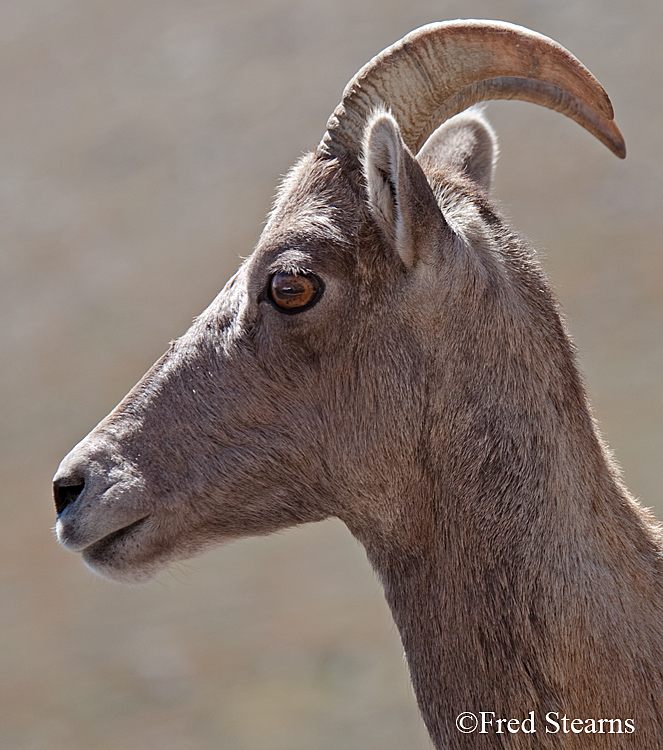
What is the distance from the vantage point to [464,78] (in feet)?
14.8

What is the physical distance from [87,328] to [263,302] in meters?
48.0

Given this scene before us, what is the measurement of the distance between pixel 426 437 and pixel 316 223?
0.94 metres

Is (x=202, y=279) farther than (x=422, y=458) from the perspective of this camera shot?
Yes

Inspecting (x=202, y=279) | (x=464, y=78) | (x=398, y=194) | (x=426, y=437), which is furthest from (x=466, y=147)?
(x=202, y=279)

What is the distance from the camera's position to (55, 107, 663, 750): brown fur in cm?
407

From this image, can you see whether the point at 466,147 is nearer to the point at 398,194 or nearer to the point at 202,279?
the point at 398,194

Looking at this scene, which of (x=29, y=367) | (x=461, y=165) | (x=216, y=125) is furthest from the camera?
(x=216, y=125)

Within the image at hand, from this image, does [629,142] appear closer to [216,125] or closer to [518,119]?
[518,119]

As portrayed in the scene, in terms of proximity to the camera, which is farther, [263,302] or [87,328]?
[87,328]

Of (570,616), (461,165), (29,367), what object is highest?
(29,367)

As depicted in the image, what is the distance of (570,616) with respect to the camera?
4043 mm

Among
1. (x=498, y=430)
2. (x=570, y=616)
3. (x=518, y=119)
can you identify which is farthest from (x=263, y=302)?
(x=518, y=119)

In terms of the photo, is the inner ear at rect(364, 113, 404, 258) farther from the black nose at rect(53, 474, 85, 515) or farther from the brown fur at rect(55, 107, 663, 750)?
the black nose at rect(53, 474, 85, 515)

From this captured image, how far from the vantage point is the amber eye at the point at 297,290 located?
4.30 metres
